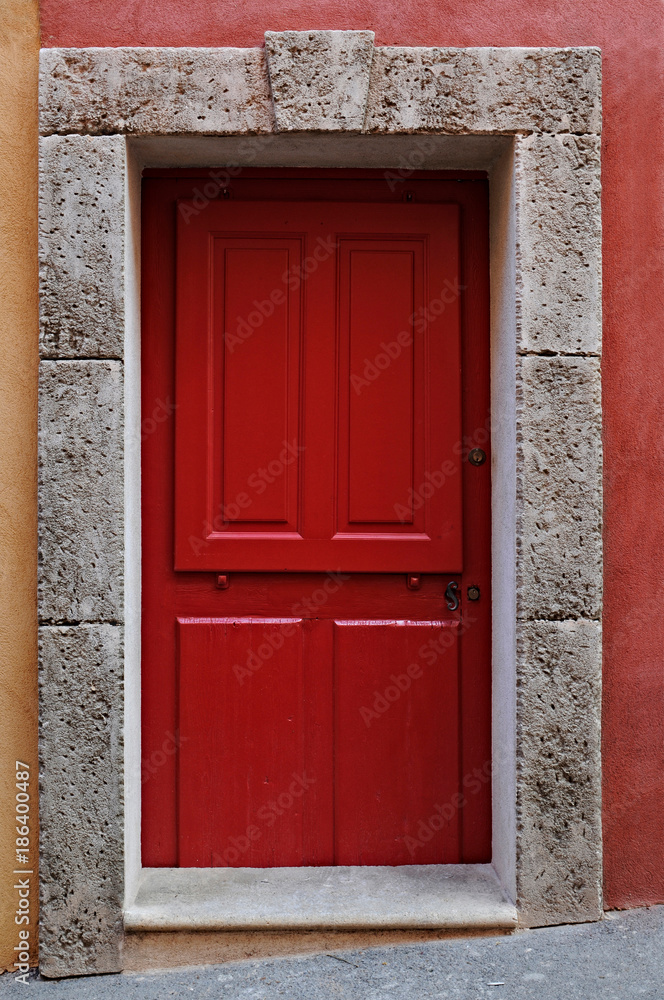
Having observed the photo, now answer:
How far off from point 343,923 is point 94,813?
0.97 meters

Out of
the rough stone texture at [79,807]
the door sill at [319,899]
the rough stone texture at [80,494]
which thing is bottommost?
the door sill at [319,899]

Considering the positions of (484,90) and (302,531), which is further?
(302,531)

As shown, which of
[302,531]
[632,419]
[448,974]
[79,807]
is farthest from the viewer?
[302,531]

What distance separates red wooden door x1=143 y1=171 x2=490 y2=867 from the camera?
9.73 feet

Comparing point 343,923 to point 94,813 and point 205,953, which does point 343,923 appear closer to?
point 205,953

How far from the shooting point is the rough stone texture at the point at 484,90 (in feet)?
8.85

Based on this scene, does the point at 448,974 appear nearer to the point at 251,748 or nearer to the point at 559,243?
the point at 251,748

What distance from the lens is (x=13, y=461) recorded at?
2.77 m

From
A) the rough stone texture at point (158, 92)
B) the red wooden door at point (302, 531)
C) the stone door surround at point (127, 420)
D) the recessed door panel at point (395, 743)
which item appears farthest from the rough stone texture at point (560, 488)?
the rough stone texture at point (158, 92)

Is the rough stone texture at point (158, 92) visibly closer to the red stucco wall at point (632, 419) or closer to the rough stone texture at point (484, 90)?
the rough stone texture at point (484, 90)

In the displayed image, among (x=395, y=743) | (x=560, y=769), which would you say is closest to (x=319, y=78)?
(x=395, y=743)

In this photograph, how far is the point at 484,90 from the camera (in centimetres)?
270

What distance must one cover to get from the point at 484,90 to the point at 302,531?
5.71 feet

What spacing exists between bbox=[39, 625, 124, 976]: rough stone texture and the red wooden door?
285 millimetres
